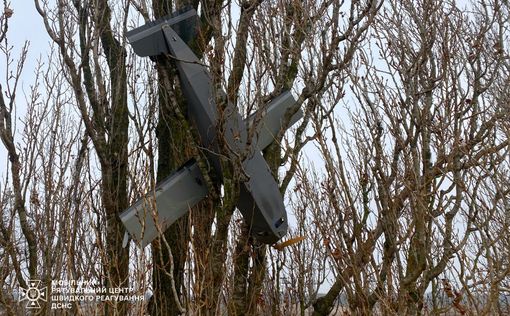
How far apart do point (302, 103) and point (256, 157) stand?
0.71m

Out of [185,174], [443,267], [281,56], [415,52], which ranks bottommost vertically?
[443,267]

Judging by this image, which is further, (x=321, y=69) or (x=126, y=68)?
(x=126, y=68)

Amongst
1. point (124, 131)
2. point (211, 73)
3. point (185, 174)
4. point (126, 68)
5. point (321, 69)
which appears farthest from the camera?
point (126, 68)

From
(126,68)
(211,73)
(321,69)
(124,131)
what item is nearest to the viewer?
(211,73)

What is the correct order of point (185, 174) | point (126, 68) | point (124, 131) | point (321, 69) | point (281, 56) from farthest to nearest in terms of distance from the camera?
point (126, 68), point (124, 131), point (281, 56), point (321, 69), point (185, 174)

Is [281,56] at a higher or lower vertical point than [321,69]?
higher

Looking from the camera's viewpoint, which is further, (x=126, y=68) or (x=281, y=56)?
(x=126, y=68)

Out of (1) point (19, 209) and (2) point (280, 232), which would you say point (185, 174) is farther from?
(1) point (19, 209)

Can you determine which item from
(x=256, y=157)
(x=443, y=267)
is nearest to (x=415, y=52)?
(x=256, y=157)

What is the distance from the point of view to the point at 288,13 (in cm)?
543

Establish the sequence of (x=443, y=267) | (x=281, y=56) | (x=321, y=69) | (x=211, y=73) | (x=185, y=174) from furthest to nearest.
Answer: (x=281, y=56), (x=321, y=69), (x=185, y=174), (x=211, y=73), (x=443, y=267)

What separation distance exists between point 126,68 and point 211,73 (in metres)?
2.54

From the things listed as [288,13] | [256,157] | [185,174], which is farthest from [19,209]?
[288,13]

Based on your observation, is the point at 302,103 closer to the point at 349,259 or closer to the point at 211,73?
the point at 211,73
